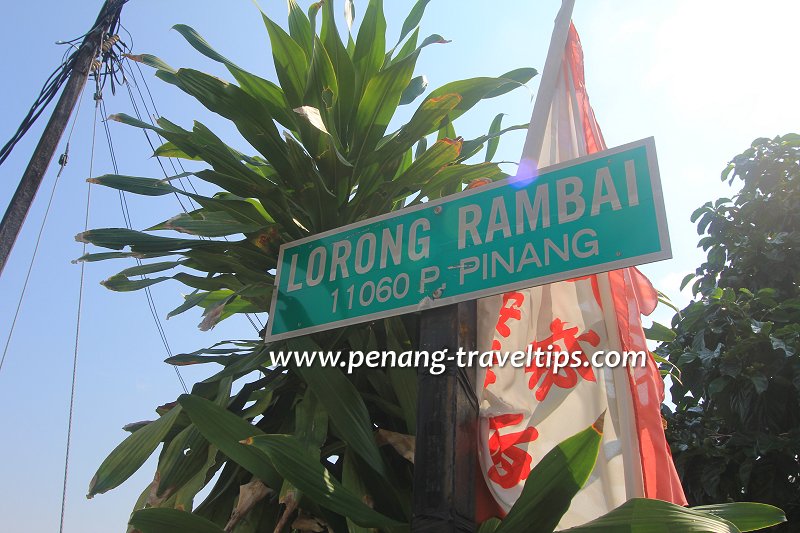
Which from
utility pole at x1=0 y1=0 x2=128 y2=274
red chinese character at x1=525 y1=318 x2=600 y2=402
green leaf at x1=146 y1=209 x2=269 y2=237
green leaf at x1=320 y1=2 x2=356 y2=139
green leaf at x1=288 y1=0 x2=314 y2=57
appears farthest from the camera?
utility pole at x1=0 y1=0 x2=128 y2=274

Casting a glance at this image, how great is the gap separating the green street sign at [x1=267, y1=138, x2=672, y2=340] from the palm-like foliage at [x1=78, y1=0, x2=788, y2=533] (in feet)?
0.80

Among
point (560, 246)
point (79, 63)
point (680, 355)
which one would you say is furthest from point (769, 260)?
point (79, 63)

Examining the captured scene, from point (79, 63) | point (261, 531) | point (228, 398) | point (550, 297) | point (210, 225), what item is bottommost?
point (261, 531)

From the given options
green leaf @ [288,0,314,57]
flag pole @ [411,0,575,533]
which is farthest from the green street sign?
green leaf @ [288,0,314,57]

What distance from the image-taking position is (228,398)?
192 centimetres

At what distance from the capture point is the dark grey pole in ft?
3.93

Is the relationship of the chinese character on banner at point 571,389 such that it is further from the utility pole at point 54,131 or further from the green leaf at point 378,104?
the utility pole at point 54,131

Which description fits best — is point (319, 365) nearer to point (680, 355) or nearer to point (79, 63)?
point (680, 355)

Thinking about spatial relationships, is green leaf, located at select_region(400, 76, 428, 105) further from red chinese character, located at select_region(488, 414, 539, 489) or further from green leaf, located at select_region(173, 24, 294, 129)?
red chinese character, located at select_region(488, 414, 539, 489)

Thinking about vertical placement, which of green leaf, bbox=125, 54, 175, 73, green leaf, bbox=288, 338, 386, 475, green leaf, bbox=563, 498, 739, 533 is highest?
green leaf, bbox=125, 54, 175, 73

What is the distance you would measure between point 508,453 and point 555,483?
0.26m

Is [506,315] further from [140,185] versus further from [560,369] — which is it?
[140,185]

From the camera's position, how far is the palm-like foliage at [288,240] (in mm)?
1531

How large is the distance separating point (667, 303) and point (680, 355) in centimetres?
228
